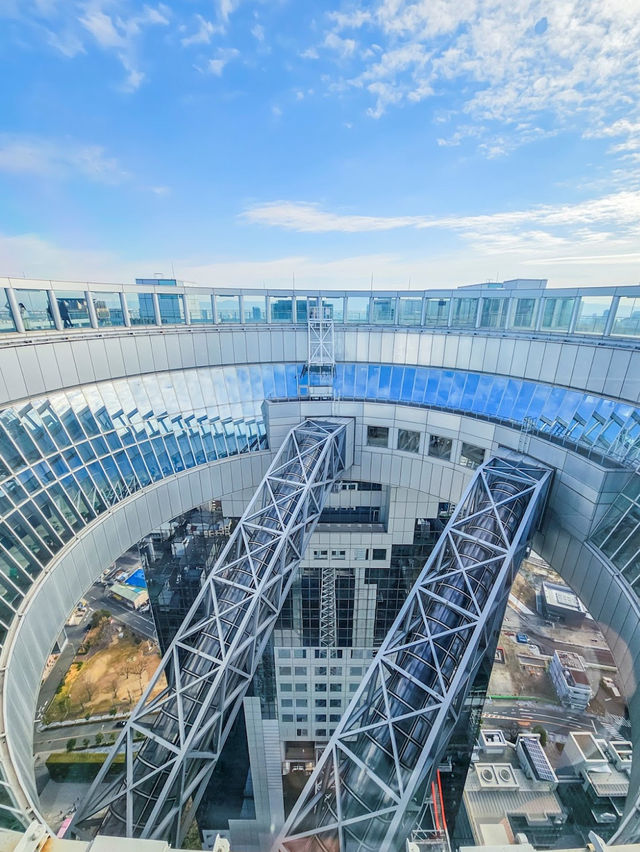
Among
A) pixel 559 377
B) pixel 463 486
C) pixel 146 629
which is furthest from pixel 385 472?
pixel 146 629

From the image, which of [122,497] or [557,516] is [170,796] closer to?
[122,497]

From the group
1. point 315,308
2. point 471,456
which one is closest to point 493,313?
point 471,456

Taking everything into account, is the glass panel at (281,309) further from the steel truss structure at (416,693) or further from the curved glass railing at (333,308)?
the steel truss structure at (416,693)

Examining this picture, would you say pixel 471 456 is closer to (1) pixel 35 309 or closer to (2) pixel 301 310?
(2) pixel 301 310

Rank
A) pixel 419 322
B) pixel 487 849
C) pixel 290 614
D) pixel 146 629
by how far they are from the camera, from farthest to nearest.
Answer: pixel 146 629 → pixel 290 614 → pixel 419 322 → pixel 487 849

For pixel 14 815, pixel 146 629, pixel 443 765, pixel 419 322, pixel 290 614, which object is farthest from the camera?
pixel 146 629

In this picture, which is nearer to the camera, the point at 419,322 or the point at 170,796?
the point at 170,796

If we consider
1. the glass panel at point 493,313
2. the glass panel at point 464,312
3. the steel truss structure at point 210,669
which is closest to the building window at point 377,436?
the steel truss structure at point 210,669
